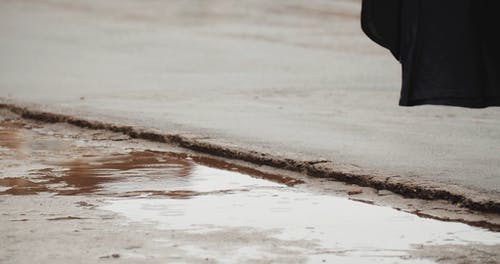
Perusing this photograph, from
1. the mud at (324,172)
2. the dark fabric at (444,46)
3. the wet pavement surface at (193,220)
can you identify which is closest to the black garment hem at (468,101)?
the dark fabric at (444,46)

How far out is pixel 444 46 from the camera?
3.23 meters

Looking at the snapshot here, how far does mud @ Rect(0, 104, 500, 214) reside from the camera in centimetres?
502

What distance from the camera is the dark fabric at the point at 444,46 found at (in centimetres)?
317

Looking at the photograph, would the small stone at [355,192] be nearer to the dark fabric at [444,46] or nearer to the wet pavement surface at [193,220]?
the wet pavement surface at [193,220]

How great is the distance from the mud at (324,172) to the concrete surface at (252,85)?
0.10 m

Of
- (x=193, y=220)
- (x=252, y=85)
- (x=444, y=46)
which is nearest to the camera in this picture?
(x=444, y=46)

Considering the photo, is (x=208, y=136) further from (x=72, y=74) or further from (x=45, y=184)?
(x=72, y=74)

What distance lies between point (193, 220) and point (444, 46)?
172 cm

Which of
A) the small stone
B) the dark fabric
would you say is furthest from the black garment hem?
the small stone

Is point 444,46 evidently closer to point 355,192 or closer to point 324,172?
point 355,192

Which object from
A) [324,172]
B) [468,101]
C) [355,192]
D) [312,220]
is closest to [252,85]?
[324,172]

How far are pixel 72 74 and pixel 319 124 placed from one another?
4614 mm

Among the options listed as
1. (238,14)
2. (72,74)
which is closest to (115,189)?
(72,74)

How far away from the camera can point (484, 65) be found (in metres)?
3.20
